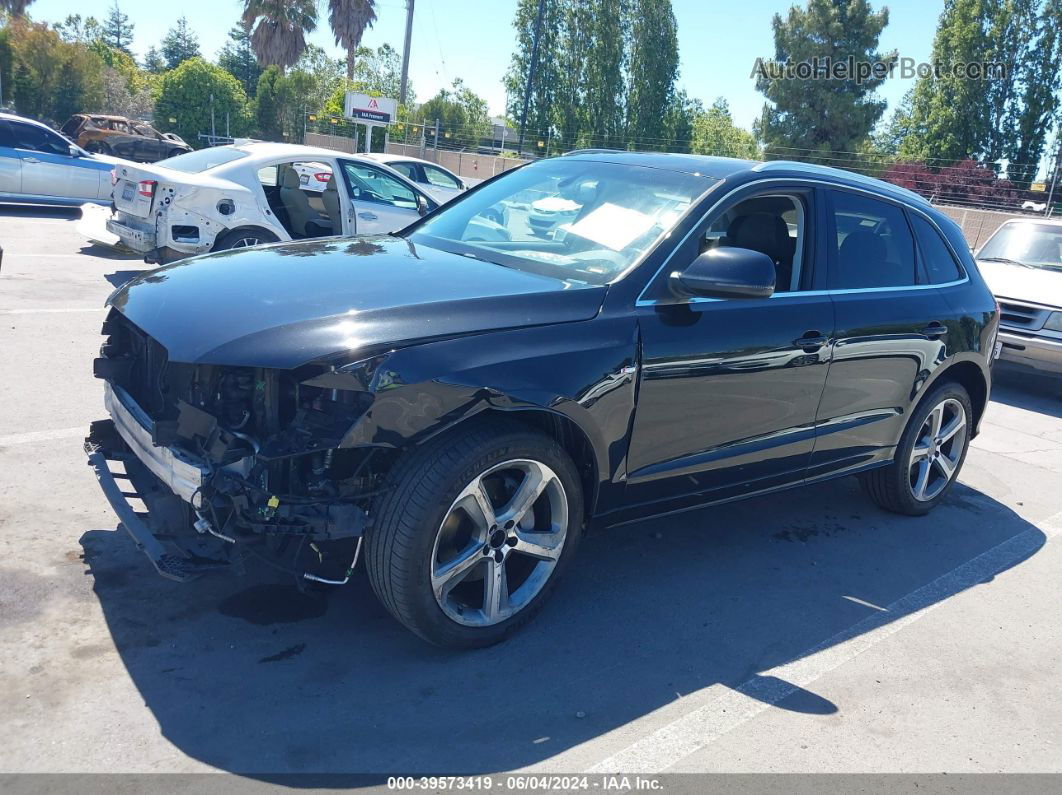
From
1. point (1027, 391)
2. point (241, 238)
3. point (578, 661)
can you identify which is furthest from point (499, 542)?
point (1027, 391)

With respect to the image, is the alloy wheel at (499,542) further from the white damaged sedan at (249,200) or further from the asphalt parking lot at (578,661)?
the white damaged sedan at (249,200)

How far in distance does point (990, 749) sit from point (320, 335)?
275cm

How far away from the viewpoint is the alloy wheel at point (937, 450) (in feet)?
17.7

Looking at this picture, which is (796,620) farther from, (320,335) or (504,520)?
(320,335)

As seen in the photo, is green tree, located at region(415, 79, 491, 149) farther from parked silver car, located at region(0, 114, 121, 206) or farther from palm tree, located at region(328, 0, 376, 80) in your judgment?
parked silver car, located at region(0, 114, 121, 206)

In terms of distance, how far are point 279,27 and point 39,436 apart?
48272mm

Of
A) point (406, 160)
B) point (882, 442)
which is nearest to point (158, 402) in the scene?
point (882, 442)

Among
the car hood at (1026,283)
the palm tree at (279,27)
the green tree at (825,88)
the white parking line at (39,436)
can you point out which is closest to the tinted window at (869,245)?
the white parking line at (39,436)

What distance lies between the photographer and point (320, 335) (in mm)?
3066

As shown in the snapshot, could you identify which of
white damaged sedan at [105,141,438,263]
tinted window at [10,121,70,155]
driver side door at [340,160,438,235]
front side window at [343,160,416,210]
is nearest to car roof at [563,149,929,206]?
white damaged sedan at [105,141,438,263]

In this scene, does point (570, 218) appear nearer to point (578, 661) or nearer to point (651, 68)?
point (578, 661)

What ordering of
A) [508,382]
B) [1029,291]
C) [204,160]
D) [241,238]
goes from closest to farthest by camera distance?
[508,382], [1029,291], [241,238], [204,160]

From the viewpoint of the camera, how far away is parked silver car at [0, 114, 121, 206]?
47.8 ft

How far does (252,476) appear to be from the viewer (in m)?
2.96
